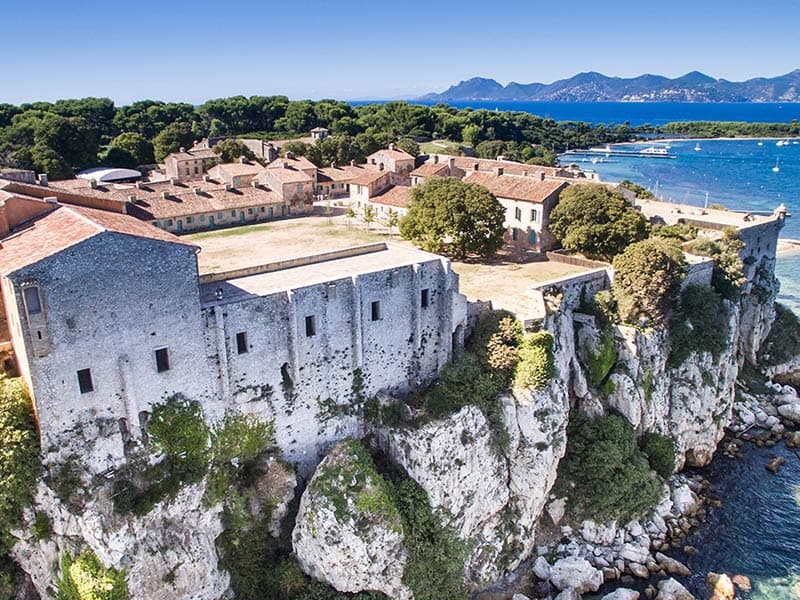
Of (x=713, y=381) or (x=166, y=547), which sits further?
(x=713, y=381)

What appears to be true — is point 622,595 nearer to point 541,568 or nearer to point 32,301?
point 541,568

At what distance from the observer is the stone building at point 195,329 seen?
2281cm

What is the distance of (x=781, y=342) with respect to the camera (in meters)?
53.0

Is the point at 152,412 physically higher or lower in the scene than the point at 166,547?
higher

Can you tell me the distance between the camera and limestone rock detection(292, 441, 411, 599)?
2736cm

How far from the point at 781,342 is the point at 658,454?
2275cm

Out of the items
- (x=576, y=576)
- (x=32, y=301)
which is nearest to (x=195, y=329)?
(x=32, y=301)

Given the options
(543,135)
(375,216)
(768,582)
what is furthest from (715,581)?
(543,135)

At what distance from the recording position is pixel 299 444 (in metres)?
29.8

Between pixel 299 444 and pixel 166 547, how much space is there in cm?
695

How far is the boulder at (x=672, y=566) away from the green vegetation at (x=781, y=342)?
82.3 feet

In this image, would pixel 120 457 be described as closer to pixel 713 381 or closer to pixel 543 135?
pixel 713 381

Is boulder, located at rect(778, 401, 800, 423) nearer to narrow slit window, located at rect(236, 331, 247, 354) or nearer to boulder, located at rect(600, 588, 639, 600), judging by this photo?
boulder, located at rect(600, 588, 639, 600)

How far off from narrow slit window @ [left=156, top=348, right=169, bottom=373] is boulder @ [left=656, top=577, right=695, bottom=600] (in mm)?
24185
